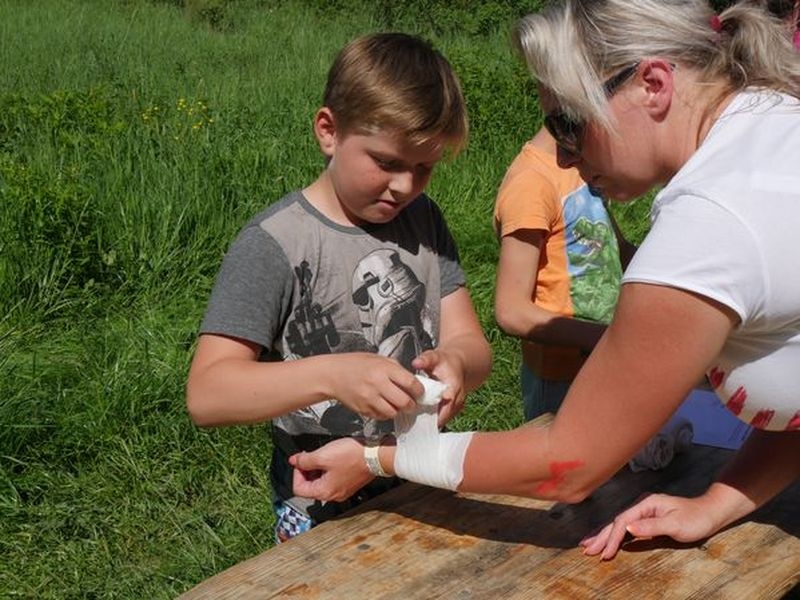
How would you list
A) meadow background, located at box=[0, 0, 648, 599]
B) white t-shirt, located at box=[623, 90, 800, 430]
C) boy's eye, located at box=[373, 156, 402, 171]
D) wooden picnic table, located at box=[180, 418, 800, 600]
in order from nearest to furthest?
white t-shirt, located at box=[623, 90, 800, 430]
wooden picnic table, located at box=[180, 418, 800, 600]
boy's eye, located at box=[373, 156, 402, 171]
meadow background, located at box=[0, 0, 648, 599]

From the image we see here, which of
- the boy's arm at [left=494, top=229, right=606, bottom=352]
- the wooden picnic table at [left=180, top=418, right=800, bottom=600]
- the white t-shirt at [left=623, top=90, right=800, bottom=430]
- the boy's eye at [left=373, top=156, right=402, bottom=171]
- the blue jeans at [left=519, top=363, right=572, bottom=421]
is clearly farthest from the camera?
the blue jeans at [left=519, top=363, right=572, bottom=421]

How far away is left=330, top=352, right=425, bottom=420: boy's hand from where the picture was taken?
181cm

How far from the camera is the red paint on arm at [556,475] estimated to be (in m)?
1.78

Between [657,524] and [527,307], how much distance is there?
0.86m

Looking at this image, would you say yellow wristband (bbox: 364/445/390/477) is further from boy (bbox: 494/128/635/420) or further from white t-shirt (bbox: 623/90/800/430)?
boy (bbox: 494/128/635/420)

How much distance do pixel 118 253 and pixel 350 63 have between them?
2.72 metres

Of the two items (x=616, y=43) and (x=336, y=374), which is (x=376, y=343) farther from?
(x=616, y=43)

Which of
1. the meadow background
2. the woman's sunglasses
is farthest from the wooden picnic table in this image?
the meadow background

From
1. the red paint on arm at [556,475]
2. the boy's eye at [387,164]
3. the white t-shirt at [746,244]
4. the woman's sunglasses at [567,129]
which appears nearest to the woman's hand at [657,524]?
the red paint on arm at [556,475]

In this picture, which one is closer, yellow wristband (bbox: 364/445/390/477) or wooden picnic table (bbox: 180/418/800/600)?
wooden picnic table (bbox: 180/418/800/600)

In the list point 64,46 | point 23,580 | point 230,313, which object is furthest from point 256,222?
point 64,46

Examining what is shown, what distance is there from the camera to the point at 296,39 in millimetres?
10414

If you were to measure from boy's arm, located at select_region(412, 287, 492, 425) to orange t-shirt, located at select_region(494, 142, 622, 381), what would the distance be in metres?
0.42

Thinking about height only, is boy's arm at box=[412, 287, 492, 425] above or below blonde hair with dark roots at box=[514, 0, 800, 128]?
below
